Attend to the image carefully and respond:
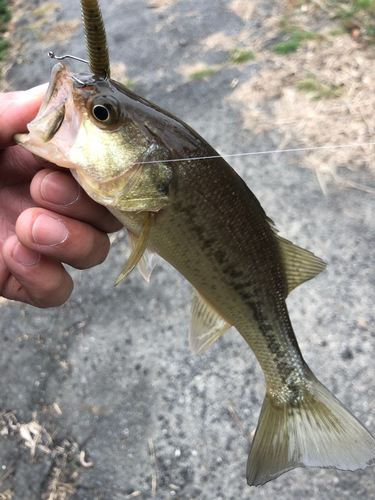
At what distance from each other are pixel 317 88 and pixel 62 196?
11.7ft

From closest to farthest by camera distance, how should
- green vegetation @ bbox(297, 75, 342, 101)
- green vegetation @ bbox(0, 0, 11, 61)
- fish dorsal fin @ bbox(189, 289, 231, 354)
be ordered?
fish dorsal fin @ bbox(189, 289, 231, 354) < green vegetation @ bbox(297, 75, 342, 101) < green vegetation @ bbox(0, 0, 11, 61)

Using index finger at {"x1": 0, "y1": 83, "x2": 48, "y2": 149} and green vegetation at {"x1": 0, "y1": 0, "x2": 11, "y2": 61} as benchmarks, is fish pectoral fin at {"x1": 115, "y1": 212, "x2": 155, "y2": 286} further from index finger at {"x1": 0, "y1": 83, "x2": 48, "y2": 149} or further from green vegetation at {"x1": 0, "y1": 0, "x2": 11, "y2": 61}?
green vegetation at {"x1": 0, "y1": 0, "x2": 11, "y2": 61}

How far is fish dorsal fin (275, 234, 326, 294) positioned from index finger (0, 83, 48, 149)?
1327 mm

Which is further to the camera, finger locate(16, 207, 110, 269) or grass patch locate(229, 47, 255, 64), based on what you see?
grass patch locate(229, 47, 255, 64)

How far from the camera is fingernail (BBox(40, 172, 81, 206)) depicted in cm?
156

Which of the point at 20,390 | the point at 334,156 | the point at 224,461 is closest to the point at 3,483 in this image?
the point at 20,390

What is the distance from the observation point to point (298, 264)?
1768 millimetres

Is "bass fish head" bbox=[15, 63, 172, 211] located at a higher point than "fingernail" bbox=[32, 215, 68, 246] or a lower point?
higher

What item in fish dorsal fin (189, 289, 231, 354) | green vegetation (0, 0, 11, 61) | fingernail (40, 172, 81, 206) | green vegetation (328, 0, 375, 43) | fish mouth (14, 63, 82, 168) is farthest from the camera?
green vegetation (0, 0, 11, 61)

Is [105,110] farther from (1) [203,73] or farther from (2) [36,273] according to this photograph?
(1) [203,73]

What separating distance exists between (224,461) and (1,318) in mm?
2175

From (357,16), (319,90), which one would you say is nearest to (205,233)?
(319,90)

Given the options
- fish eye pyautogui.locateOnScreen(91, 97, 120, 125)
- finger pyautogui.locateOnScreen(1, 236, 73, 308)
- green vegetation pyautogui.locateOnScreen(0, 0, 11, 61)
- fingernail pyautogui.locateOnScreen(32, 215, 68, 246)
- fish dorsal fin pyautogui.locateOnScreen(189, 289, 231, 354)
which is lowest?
fish dorsal fin pyautogui.locateOnScreen(189, 289, 231, 354)

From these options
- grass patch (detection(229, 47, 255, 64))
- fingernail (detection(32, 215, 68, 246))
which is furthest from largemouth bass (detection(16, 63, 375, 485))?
grass patch (detection(229, 47, 255, 64))
